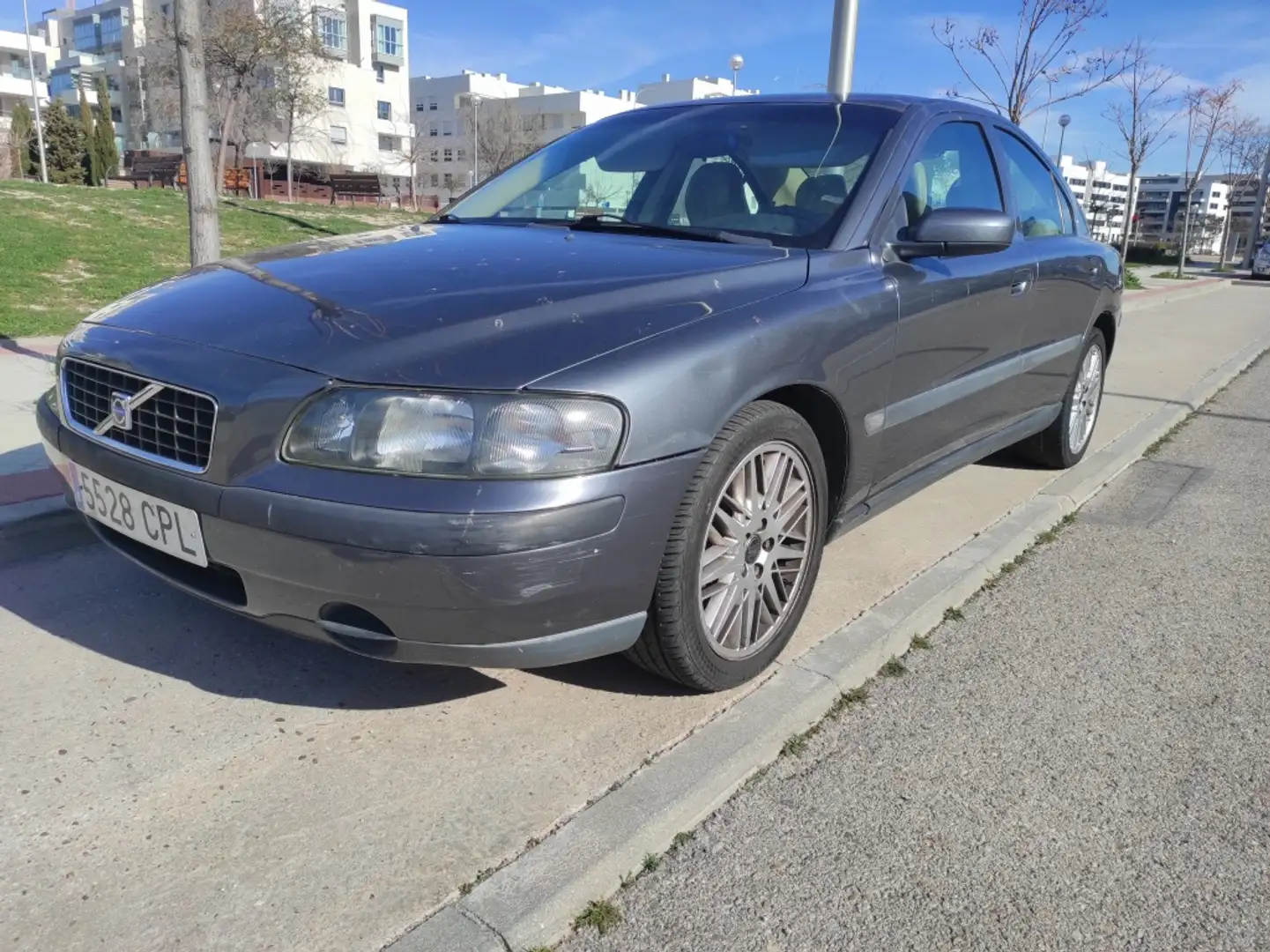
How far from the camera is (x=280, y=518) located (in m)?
2.06

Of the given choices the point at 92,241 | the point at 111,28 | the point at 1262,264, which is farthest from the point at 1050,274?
the point at 111,28

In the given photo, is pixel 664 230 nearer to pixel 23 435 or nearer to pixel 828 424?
pixel 828 424

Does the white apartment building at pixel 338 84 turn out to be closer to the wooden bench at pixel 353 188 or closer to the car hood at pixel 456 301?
the wooden bench at pixel 353 188

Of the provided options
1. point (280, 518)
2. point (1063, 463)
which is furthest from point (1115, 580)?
point (280, 518)

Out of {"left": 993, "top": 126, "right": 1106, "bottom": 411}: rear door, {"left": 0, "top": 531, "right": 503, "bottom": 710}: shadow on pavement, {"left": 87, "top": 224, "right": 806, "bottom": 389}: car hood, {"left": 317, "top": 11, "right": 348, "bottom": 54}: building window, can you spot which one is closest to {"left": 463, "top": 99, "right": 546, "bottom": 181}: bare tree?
{"left": 317, "top": 11, "right": 348, "bottom": 54}: building window

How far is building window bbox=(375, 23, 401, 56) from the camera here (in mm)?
66750

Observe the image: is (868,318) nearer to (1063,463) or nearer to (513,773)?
(513,773)

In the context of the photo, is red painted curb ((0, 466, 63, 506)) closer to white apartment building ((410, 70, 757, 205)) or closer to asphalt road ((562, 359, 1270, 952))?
asphalt road ((562, 359, 1270, 952))

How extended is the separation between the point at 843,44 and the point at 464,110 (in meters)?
72.4

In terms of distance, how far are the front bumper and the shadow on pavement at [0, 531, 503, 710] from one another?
1.51 ft

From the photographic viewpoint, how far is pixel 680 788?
2.21m

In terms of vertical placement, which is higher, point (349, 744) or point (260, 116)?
point (260, 116)

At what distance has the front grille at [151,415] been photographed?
2217 mm

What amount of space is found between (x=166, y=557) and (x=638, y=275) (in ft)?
4.50
